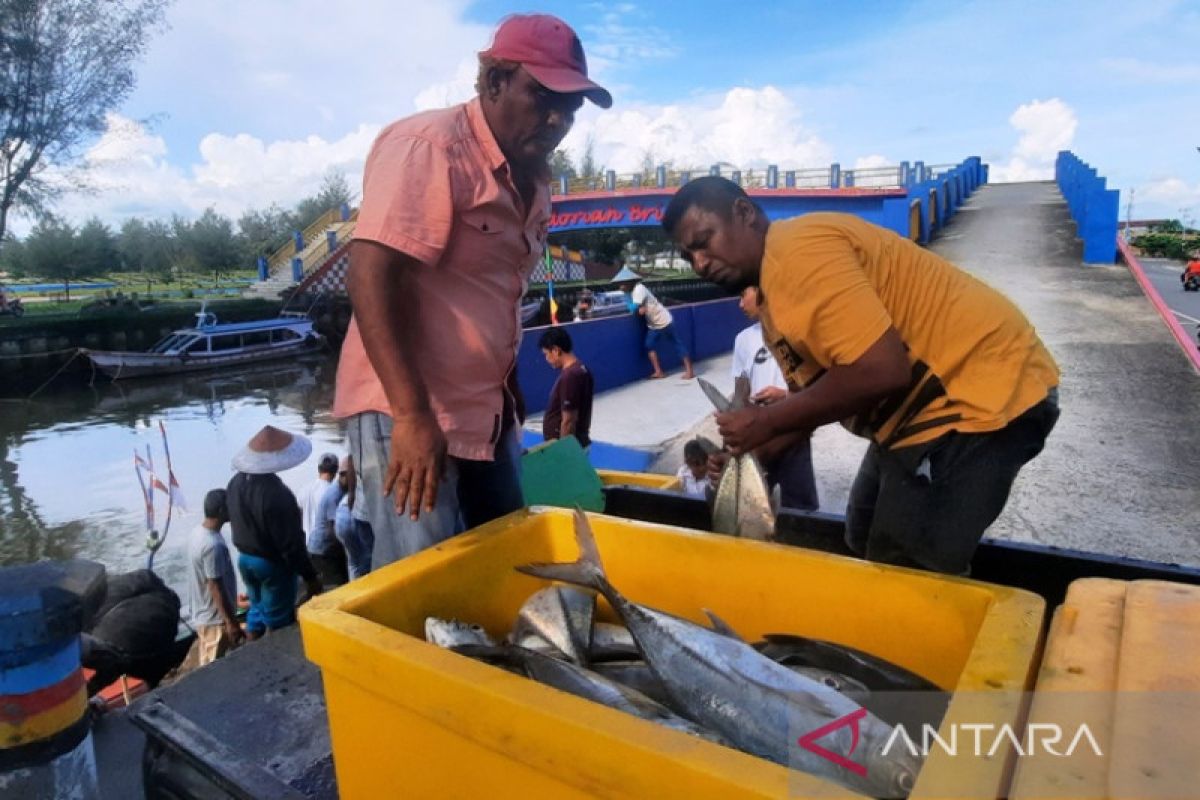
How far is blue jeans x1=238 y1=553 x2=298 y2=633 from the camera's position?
6359mm

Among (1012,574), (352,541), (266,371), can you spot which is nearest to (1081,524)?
(1012,574)

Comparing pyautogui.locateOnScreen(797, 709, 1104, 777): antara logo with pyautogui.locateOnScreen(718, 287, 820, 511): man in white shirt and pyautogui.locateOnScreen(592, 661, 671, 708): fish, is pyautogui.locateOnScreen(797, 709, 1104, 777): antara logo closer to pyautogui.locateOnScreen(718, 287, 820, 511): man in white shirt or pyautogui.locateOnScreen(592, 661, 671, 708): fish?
pyautogui.locateOnScreen(592, 661, 671, 708): fish

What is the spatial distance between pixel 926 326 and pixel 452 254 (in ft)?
4.64

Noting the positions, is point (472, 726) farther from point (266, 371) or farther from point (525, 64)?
point (266, 371)

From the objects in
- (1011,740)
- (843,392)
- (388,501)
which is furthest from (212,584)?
(1011,740)

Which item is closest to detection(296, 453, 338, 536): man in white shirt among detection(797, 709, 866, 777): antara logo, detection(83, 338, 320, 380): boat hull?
detection(797, 709, 866, 777): antara logo

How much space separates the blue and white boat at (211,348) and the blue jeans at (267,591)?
23432 millimetres

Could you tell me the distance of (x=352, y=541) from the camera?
704 centimetres

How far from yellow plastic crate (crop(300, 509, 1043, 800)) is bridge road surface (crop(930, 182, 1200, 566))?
4745mm

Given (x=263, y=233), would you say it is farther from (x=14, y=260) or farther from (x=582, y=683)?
(x=582, y=683)

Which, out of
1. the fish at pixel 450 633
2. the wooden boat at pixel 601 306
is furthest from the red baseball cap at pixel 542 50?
the wooden boat at pixel 601 306

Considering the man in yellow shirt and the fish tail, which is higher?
the man in yellow shirt

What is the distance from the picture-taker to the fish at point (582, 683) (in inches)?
54.5

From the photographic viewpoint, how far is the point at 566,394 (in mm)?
6906
